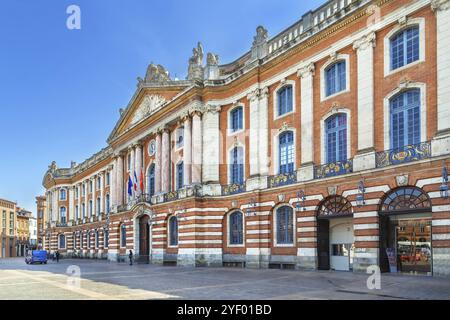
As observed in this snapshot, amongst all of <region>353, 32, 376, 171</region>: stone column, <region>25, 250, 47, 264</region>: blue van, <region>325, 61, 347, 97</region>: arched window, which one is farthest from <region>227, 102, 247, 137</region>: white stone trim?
<region>25, 250, 47, 264</region>: blue van

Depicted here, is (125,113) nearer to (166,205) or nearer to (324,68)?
(166,205)

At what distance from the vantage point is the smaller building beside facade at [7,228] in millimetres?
106375

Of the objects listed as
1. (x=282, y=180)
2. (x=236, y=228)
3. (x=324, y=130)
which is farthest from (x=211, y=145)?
(x=324, y=130)

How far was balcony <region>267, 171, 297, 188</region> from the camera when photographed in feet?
108

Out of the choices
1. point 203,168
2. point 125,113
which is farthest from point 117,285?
point 125,113

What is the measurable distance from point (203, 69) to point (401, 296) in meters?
29.7

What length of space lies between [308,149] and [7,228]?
96.5 m

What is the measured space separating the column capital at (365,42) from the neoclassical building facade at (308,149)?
0.21 feet

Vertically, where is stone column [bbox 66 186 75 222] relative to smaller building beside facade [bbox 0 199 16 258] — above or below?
above

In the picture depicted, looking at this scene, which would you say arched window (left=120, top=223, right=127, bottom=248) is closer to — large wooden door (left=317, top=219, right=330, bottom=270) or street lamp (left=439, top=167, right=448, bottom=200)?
large wooden door (left=317, top=219, right=330, bottom=270)

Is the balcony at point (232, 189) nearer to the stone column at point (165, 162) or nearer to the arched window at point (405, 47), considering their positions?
the stone column at point (165, 162)

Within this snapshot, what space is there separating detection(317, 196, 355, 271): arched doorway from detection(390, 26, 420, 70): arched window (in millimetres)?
8612

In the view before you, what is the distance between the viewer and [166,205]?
4472 centimetres

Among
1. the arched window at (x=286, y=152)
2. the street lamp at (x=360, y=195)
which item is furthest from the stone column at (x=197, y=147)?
the street lamp at (x=360, y=195)
